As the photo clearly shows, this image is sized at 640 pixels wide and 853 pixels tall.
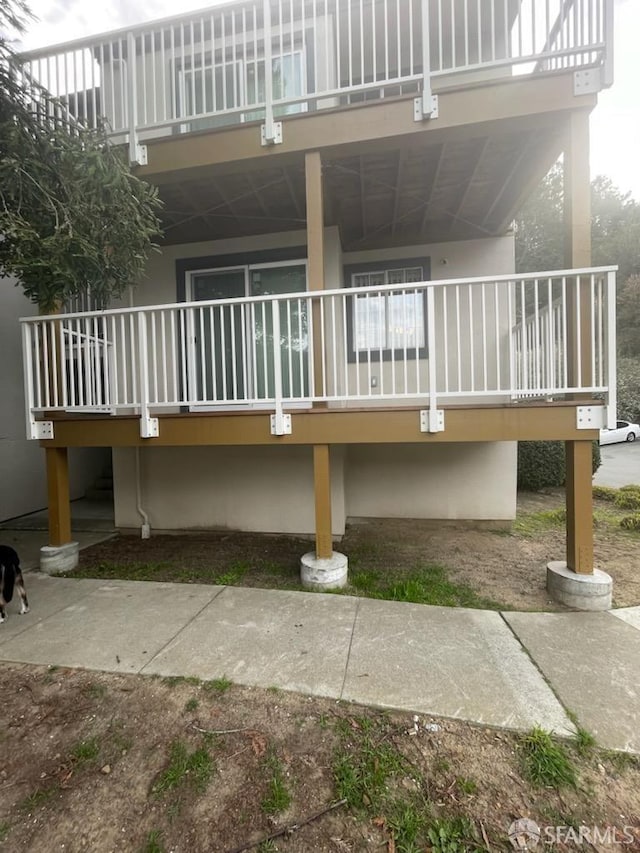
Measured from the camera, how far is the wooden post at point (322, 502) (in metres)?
3.71

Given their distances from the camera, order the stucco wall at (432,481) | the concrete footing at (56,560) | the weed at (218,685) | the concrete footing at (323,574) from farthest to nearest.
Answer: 1. the stucco wall at (432,481)
2. the concrete footing at (56,560)
3. the concrete footing at (323,574)
4. the weed at (218,685)

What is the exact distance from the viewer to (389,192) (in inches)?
180

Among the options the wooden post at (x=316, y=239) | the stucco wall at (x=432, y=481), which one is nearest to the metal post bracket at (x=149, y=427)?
the wooden post at (x=316, y=239)

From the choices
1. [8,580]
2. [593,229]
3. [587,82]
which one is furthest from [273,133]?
[593,229]

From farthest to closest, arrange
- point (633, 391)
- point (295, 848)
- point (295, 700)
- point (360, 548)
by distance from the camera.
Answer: point (633, 391) → point (360, 548) → point (295, 700) → point (295, 848)

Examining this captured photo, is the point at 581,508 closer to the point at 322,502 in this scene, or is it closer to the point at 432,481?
the point at 322,502

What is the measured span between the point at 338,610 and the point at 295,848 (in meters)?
1.73

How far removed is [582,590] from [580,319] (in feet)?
7.03


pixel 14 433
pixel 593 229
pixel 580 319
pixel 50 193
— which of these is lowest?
pixel 14 433

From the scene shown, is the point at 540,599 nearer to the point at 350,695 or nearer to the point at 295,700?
the point at 350,695

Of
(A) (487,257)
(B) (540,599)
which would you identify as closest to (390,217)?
(A) (487,257)

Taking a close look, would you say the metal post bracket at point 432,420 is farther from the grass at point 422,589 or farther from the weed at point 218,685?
the weed at point 218,685

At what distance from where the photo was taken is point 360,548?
184 inches

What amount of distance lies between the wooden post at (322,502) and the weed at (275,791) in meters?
1.91
